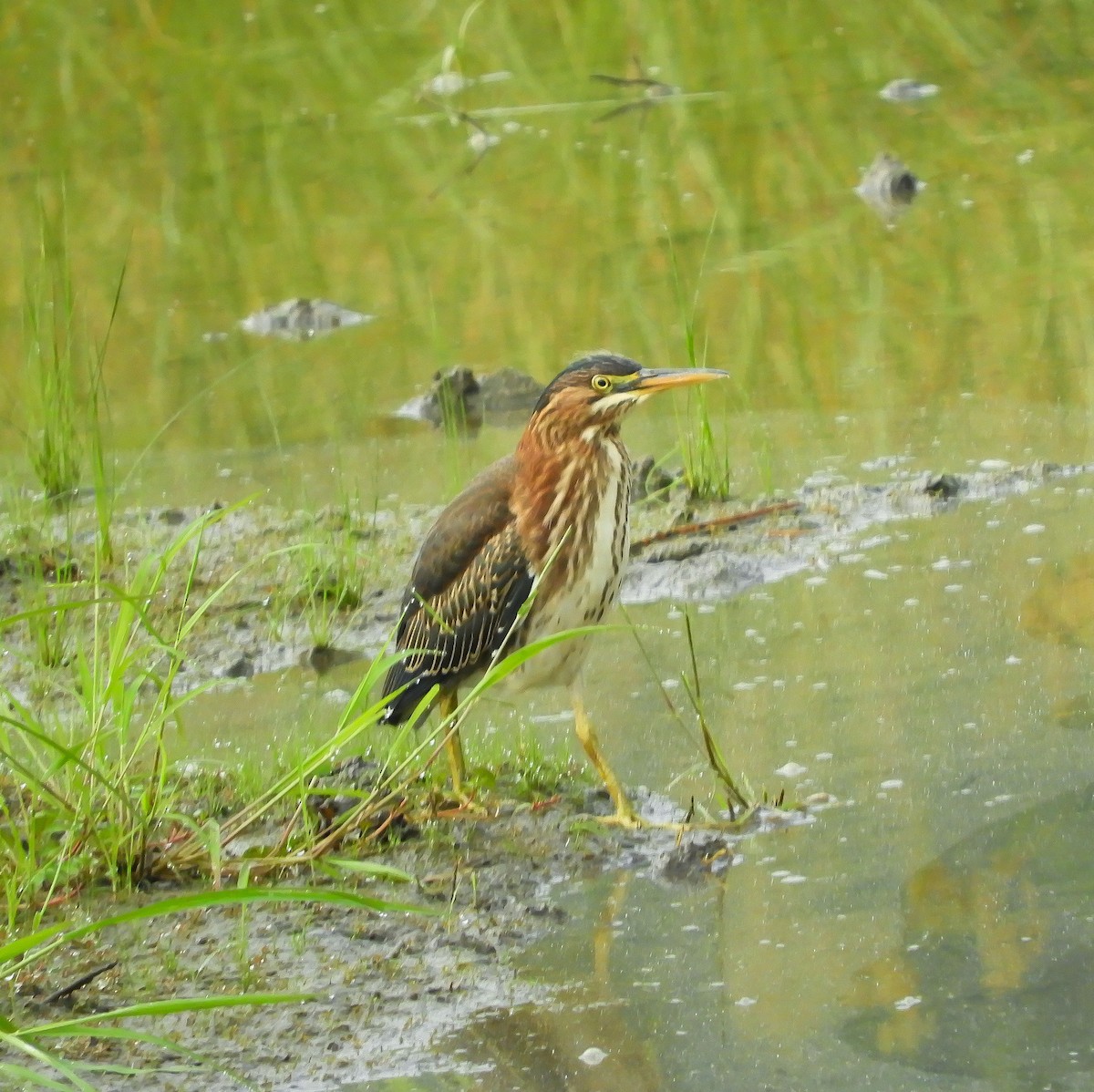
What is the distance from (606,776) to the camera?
→ 14.8 ft

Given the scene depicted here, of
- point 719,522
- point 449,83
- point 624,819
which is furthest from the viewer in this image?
point 449,83

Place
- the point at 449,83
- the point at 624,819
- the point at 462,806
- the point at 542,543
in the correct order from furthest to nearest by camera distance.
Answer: the point at 449,83 < the point at 542,543 < the point at 462,806 < the point at 624,819

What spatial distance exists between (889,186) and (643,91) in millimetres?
3773

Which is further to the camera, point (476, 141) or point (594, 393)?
point (476, 141)

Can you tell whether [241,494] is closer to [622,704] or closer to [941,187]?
[622,704]

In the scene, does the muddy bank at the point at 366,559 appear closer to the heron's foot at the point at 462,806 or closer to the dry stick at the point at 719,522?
the dry stick at the point at 719,522

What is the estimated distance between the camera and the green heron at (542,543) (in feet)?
15.8

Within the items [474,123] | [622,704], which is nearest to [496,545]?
[622,704]

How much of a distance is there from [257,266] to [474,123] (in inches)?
121

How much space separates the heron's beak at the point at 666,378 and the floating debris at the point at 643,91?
861 centimetres

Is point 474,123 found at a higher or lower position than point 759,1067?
higher

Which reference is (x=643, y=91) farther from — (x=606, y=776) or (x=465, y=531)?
(x=606, y=776)

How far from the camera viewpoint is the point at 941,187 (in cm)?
1059

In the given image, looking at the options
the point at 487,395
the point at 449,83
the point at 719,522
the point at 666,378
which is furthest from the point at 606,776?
the point at 449,83
